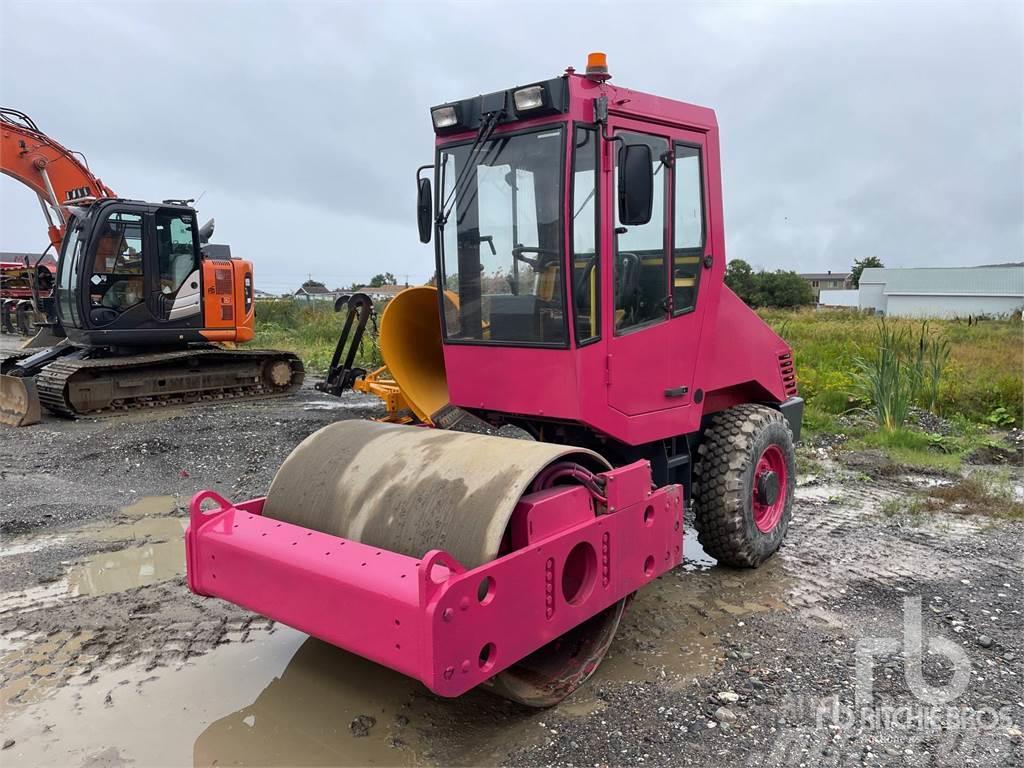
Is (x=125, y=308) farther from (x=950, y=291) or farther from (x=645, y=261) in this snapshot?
(x=950, y=291)

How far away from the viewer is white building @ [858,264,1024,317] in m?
55.1

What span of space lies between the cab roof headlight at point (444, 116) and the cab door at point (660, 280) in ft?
2.81

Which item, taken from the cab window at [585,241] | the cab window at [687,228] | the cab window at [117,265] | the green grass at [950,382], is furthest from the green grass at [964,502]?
the cab window at [117,265]

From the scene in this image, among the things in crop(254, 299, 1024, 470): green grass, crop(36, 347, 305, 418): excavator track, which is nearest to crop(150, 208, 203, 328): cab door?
crop(36, 347, 305, 418): excavator track

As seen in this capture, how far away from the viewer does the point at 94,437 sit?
8.59m

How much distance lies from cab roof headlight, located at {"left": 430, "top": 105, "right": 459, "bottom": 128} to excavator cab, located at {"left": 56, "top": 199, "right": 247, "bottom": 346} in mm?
7754

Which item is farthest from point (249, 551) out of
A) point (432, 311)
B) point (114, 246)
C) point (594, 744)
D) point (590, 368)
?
point (114, 246)

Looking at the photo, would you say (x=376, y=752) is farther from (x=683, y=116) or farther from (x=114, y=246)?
(x=114, y=246)

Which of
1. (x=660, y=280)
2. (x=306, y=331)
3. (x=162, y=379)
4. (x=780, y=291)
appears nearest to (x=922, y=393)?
(x=660, y=280)

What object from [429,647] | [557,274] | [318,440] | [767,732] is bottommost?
[767,732]

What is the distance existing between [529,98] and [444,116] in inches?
23.5

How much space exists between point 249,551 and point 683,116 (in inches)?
122

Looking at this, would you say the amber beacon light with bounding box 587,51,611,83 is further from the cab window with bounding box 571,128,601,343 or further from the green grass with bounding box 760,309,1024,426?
the green grass with bounding box 760,309,1024,426

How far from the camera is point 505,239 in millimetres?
4066
